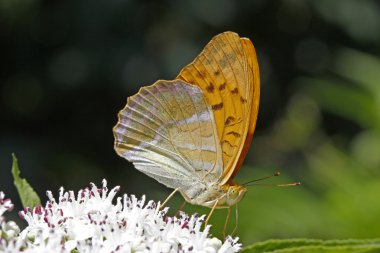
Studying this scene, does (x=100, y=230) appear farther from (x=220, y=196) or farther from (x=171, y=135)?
(x=171, y=135)

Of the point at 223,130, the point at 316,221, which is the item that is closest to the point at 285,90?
the point at 316,221

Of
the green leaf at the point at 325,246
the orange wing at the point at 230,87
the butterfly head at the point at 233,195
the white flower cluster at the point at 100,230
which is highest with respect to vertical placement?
the orange wing at the point at 230,87

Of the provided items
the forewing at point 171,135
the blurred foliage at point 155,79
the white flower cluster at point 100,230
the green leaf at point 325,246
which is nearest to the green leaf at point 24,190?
the white flower cluster at point 100,230

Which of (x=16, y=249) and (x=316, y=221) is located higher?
(x=16, y=249)

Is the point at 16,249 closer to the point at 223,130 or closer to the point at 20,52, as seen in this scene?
the point at 223,130

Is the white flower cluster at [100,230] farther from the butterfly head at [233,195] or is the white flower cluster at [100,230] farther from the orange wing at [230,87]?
the orange wing at [230,87]

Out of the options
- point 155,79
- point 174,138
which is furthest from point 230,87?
point 155,79

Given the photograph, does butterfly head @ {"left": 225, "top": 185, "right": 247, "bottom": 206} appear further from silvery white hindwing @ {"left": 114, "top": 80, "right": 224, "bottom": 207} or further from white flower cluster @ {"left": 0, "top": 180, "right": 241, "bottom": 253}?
white flower cluster @ {"left": 0, "top": 180, "right": 241, "bottom": 253}
